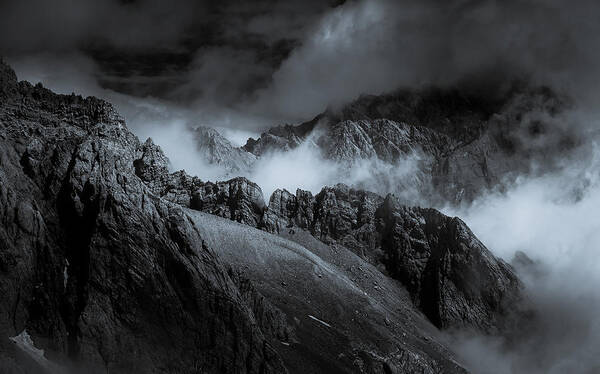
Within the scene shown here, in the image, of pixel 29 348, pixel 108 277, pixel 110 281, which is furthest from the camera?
pixel 108 277

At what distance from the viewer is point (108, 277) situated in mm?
163125

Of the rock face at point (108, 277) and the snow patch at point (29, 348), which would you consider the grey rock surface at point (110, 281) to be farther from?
the snow patch at point (29, 348)

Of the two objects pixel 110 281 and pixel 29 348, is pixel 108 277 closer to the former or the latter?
pixel 110 281

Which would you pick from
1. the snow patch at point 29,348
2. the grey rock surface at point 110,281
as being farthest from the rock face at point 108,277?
the snow patch at point 29,348

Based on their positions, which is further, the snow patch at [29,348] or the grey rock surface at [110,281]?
the grey rock surface at [110,281]

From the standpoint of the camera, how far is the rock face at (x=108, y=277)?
150 meters

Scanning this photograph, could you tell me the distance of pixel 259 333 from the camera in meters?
176

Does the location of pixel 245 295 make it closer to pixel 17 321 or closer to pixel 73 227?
pixel 73 227

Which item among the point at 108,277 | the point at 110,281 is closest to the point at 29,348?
the point at 110,281

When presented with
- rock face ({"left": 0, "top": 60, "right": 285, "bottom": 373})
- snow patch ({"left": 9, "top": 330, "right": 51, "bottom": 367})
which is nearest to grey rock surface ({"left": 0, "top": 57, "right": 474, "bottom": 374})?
rock face ({"left": 0, "top": 60, "right": 285, "bottom": 373})

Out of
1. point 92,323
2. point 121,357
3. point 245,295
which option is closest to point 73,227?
point 92,323

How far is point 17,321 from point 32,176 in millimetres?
55989

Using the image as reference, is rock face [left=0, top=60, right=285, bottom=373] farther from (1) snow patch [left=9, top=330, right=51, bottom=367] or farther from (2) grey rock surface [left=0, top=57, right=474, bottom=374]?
(1) snow patch [left=9, top=330, right=51, bottom=367]

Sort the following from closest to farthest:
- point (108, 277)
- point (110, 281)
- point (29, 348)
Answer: point (29, 348) → point (110, 281) → point (108, 277)
